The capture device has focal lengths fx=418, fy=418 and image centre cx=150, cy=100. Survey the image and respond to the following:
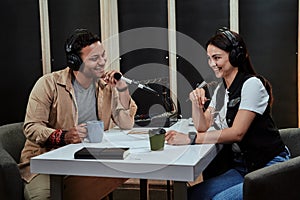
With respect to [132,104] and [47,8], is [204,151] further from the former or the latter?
[47,8]

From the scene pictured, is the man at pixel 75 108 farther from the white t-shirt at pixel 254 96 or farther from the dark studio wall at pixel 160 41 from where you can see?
the dark studio wall at pixel 160 41

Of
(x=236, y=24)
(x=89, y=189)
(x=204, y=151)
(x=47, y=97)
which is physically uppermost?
(x=236, y=24)

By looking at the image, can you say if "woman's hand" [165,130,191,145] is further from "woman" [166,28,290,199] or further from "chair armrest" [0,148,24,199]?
"chair armrest" [0,148,24,199]

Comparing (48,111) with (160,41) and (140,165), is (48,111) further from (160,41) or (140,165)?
(160,41)

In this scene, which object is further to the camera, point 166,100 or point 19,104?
point 19,104

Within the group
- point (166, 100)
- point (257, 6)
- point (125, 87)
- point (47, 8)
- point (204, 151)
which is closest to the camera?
point (204, 151)

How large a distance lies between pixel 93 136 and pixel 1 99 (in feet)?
6.27

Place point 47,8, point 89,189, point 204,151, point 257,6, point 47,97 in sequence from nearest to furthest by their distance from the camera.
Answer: point 204,151
point 89,189
point 47,97
point 257,6
point 47,8

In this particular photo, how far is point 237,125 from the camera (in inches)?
71.9

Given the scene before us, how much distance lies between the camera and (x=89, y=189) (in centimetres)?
191

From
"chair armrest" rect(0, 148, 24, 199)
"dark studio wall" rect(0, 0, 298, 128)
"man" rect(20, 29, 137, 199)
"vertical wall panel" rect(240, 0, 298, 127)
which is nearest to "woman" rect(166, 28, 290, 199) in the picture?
"man" rect(20, 29, 137, 199)

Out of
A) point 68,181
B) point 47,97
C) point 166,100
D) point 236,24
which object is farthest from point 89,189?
point 236,24

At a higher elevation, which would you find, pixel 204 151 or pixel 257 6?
pixel 257 6

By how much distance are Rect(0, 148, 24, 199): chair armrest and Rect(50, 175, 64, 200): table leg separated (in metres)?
0.24
